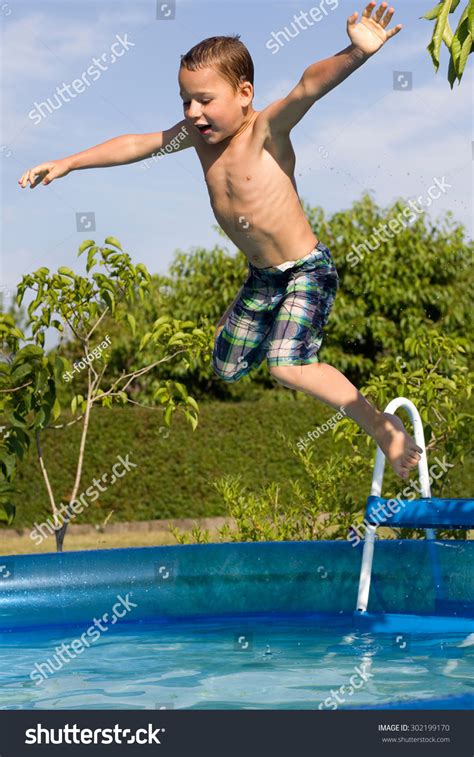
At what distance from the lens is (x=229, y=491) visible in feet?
22.0

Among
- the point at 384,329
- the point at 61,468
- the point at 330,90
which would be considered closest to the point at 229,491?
the point at 330,90

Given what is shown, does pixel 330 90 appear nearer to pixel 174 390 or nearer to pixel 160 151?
pixel 160 151

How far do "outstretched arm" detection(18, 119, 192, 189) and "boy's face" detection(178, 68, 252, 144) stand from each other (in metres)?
0.31

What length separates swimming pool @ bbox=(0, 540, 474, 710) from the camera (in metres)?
3.78

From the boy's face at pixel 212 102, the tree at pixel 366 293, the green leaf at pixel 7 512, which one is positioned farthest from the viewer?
the tree at pixel 366 293

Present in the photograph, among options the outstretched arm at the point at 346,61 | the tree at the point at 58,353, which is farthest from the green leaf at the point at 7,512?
the outstretched arm at the point at 346,61

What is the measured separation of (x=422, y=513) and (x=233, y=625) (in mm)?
1097

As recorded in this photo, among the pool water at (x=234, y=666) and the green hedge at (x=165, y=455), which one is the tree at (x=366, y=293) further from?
the pool water at (x=234, y=666)

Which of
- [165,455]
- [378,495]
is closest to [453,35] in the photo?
[378,495]

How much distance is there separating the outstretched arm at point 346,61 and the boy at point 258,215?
0.02 meters

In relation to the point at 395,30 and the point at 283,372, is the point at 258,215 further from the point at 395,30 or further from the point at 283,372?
the point at 395,30

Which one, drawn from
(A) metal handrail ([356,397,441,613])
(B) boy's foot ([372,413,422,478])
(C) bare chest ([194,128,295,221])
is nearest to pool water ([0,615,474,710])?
(A) metal handrail ([356,397,441,613])

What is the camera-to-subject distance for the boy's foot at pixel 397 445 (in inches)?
165

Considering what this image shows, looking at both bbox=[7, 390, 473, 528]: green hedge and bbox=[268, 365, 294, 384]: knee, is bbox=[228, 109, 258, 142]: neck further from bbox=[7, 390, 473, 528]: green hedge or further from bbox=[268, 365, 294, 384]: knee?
bbox=[7, 390, 473, 528]: green hedge
